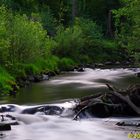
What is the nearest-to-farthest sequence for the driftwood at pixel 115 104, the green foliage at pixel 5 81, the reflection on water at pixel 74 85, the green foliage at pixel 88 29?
the driftwood at pixel 115 104 < the reflection on water at pixel 74 85 < the green foliage at pixel 5 81 < the green foliage at pixel 88 29

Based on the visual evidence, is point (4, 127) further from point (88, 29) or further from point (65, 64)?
point (88, 29)

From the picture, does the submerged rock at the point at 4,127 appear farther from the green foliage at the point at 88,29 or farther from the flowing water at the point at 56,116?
the green foliage at the point at 88,29

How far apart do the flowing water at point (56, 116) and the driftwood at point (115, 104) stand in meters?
0.65

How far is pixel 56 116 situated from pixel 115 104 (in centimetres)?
314

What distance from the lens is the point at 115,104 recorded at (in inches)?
984

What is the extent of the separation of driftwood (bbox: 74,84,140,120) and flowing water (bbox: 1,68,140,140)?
25.7 inches

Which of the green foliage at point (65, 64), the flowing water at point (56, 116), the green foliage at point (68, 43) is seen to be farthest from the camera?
the green foliage at point (68, 43)

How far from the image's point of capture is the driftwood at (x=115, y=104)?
971 inches

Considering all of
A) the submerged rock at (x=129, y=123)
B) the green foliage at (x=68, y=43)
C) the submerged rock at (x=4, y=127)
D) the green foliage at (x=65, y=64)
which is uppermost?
the green foliage at (x=68, y=43)

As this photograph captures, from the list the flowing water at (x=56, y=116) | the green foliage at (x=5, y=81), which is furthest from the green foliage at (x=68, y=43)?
the green foliage at (x=5, y=81)

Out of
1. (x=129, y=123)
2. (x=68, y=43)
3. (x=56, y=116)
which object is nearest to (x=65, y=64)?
(x=68, y=43)

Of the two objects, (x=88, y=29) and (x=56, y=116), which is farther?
(x=88, y=29)

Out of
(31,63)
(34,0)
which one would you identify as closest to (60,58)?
(31,63)

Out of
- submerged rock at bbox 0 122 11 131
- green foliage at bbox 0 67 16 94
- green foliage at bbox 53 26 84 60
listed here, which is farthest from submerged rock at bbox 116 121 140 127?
green foliage at bbox 53 26 84 60
